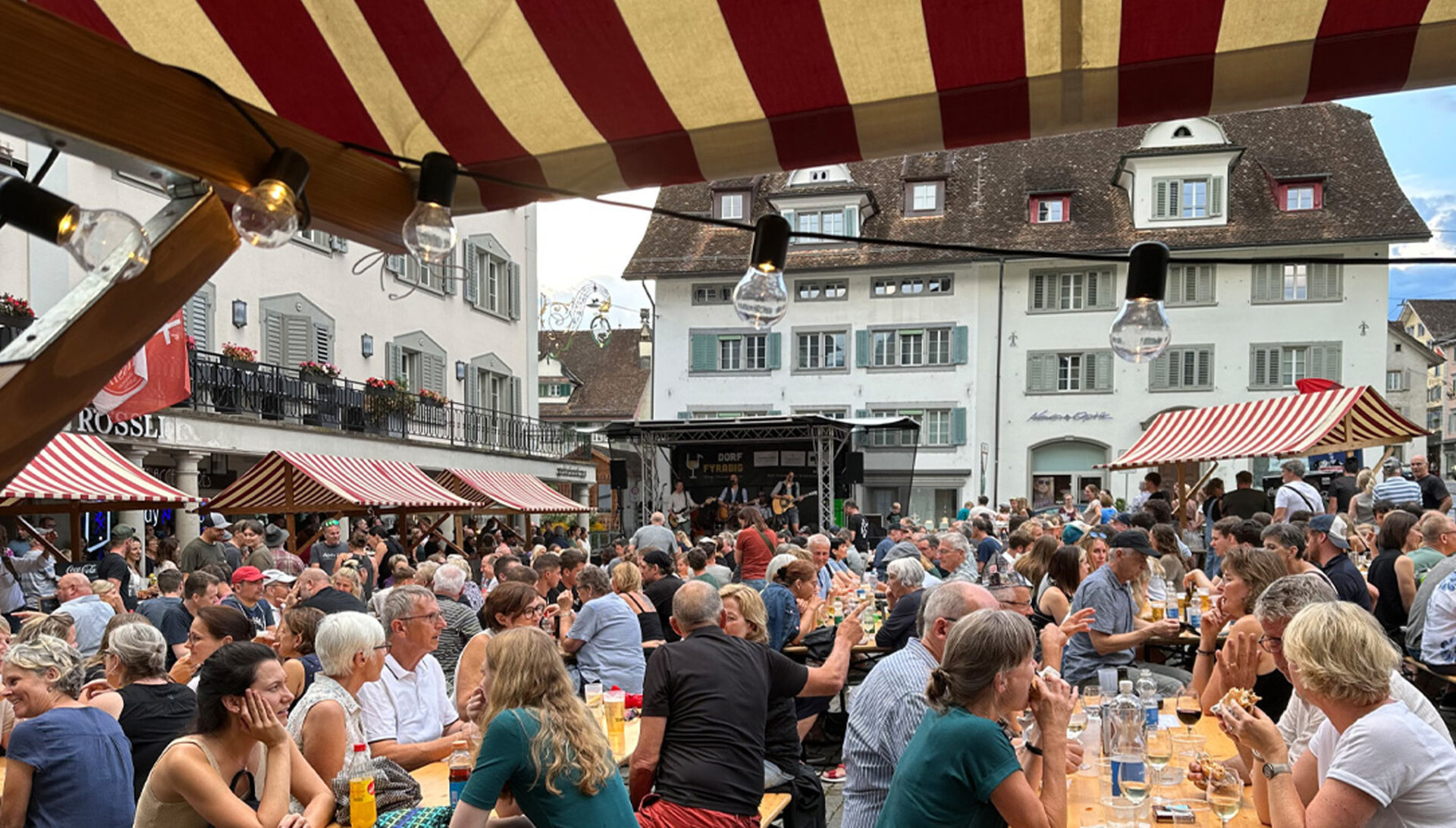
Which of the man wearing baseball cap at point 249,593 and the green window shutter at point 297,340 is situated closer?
the man wearing baseball cap at point 249,593

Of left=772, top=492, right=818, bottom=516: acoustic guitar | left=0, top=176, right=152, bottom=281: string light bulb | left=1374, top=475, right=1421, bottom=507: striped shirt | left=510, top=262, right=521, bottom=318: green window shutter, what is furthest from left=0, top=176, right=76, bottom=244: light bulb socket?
left=510, top=262, right=521, bottom=318: green window shutter

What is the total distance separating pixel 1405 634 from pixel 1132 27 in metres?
7.43

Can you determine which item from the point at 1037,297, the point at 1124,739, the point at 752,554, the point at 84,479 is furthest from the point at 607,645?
the point at 1037,297

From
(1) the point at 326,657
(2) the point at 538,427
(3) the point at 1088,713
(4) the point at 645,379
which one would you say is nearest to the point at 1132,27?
(3) the point at 1088,713

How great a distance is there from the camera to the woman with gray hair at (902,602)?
6.84m

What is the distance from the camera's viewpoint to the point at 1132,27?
213cm

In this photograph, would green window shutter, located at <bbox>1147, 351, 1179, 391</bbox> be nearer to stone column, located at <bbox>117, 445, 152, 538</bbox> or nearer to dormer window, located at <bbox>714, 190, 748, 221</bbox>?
dormer window, located at <bbox>714, 190, 748, 221</bbox>

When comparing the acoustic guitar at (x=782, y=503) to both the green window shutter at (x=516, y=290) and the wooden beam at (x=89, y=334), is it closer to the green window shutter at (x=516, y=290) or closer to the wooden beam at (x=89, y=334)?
the green window shutter at (x=516, y=290)

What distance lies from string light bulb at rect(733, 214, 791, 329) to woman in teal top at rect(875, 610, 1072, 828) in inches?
40.8

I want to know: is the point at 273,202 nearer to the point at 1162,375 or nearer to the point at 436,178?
the point at 436,178

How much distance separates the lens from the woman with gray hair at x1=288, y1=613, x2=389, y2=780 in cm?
411

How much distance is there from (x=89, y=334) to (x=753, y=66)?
1.36m

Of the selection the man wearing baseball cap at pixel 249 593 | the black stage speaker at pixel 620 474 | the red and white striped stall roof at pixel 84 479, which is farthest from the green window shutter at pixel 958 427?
the man wearing baseball cap at pixel 249 593

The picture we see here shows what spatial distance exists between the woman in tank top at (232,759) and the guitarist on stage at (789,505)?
804 inches
